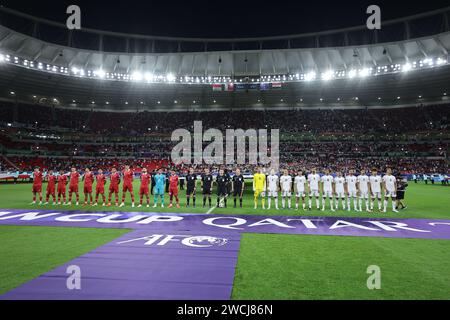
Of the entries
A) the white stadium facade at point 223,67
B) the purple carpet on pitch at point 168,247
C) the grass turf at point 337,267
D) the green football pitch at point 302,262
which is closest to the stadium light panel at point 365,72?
the white stadium facade at point 223,67

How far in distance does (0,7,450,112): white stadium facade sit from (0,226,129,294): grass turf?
33.2 meters

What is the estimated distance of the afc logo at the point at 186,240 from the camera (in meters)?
7.57

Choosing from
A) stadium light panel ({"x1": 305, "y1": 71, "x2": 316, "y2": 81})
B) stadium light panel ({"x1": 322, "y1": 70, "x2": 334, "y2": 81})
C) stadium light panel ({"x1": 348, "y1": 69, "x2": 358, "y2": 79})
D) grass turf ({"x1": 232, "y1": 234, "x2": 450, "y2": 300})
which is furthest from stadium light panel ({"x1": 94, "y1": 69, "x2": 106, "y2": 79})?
grass turf ({"x1": 232, "y1": 234, "x2": 450, "y2": 300})

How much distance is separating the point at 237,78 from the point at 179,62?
32.2ft

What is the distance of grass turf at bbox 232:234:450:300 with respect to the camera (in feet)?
15.4

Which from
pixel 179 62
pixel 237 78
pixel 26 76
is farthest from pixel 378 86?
pixel 26 76

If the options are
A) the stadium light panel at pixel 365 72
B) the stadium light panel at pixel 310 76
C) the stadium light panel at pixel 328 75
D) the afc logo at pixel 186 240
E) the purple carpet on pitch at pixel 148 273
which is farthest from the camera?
the stadium light panel at pixel 310 76

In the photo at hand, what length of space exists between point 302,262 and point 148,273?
3326 millimetres

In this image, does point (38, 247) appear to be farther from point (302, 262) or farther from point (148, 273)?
point (302, 262)

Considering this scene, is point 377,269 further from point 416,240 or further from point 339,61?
point 339,61

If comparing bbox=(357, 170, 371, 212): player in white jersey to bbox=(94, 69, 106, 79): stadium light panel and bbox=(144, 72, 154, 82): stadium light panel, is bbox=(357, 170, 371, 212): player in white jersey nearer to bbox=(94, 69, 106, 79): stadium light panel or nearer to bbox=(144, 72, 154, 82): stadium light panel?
bbox=(144, 72, 154, 82): stadium light panel

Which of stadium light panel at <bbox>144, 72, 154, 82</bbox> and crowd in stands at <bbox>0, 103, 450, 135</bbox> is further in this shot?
crowd in stands at <bbox>0, 103, 450, 135</bbox>

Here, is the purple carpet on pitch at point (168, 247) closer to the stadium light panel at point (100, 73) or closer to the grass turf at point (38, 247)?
the grass turf at point (38, 247)

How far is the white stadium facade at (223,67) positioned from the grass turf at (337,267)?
112 feet
